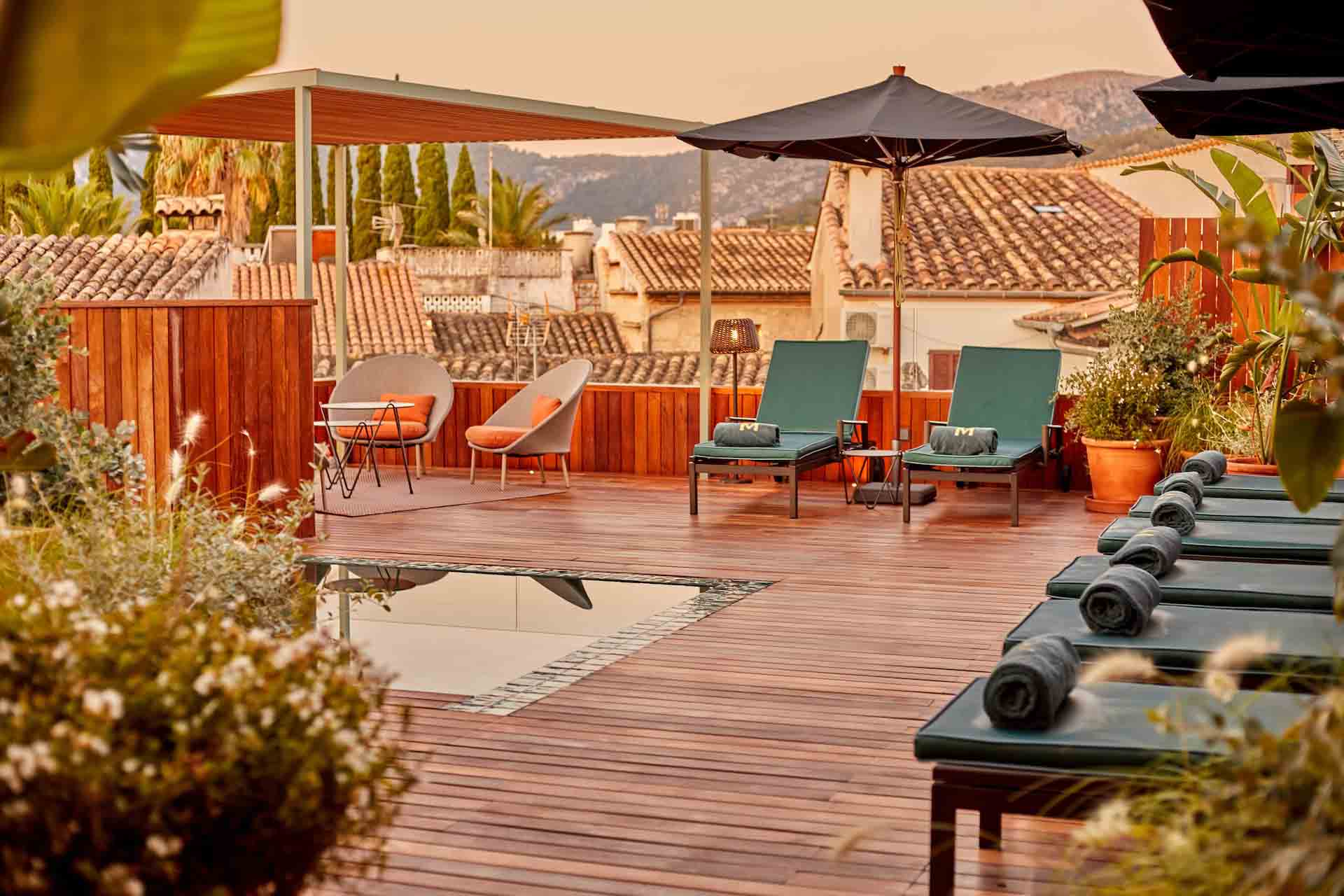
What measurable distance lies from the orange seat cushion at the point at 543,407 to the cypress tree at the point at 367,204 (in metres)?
36.6

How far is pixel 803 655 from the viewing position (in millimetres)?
5668

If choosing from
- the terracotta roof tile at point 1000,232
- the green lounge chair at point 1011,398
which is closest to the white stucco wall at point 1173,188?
the terracotta roof tile at point 1000,232

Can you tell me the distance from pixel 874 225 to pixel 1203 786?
22336 millimetres

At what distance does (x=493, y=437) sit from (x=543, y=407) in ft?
1.52

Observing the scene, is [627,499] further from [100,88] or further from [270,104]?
[100,88]

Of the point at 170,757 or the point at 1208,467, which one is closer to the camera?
the point at 170,757

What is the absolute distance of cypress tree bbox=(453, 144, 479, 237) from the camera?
50219mm

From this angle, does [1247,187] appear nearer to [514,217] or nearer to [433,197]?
[433,197]

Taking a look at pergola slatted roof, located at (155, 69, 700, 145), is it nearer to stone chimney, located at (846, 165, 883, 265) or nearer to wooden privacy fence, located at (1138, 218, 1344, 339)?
wooden privacy fence, located at (1138, 218, 1344, 339)

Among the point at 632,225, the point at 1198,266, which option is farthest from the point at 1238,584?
the point at 632,225

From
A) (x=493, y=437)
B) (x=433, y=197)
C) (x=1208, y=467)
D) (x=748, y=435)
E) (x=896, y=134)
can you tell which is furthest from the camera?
(x=433, y=197)

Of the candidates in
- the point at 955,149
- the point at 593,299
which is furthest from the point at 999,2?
the point at 955,149

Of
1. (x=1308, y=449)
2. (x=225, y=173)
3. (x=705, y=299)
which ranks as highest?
(x=225, y=173)

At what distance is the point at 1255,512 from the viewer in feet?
20.9
